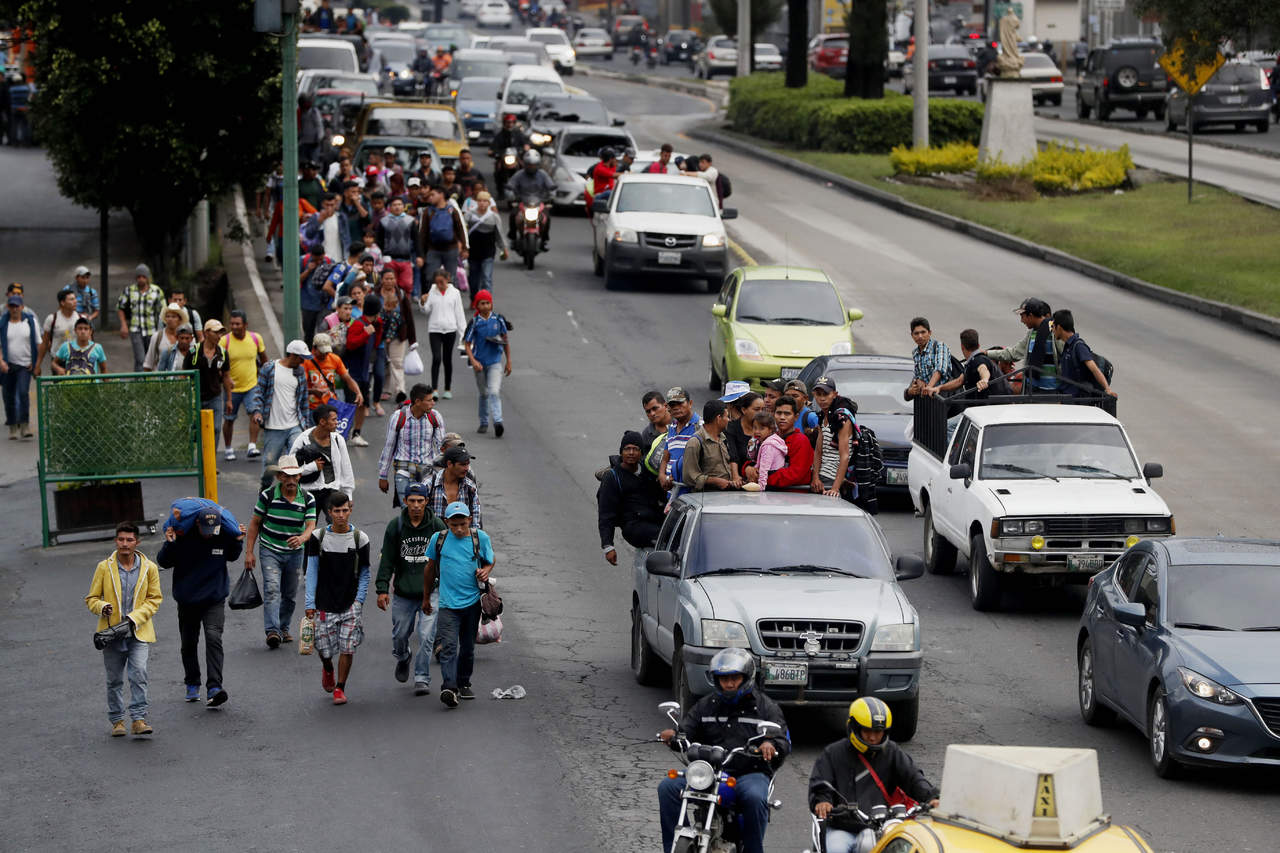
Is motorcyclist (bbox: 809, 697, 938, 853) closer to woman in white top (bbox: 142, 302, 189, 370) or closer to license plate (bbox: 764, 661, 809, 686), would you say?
license plate (bbox: 764, 661, 809, 686)

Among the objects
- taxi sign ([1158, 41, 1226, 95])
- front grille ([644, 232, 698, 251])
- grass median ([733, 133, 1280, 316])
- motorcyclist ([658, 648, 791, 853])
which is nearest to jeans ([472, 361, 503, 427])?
front grille ([644, 232, 698, 251])

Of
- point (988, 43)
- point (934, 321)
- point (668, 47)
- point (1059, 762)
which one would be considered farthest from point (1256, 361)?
point (668, 47)

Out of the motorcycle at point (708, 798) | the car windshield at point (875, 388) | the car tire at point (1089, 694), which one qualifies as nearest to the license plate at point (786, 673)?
the car tire at point (1089, 694)

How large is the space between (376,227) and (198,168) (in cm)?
352

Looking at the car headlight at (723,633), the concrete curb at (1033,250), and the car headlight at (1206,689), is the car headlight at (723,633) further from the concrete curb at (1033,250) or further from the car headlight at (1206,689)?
the concrete curb at (1033,250)

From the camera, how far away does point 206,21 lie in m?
28.8

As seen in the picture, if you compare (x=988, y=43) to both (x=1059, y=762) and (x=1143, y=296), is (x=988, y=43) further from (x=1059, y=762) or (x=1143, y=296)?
(x=1059, y=762)

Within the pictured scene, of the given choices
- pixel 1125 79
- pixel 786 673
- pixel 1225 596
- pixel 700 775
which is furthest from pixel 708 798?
pixel 1125 79

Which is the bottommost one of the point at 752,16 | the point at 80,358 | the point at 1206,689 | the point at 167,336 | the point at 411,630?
the point at 411,630

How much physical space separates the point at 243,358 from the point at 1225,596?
480 inches

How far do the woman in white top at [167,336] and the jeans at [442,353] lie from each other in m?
3.06

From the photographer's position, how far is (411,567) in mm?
13875

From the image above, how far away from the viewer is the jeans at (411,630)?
45.6ft

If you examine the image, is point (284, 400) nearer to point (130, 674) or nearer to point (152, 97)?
point (130, 674)
